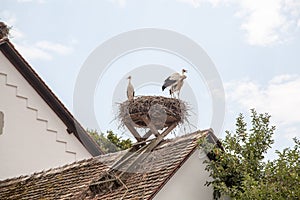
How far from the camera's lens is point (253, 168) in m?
9.30

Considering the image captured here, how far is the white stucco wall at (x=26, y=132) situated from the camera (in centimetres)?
1397

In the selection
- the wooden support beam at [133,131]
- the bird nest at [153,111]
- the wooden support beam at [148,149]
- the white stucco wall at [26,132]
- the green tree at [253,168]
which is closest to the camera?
the green tree at [253,168]

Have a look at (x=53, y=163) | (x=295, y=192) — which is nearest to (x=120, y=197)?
(x=295, y=192)

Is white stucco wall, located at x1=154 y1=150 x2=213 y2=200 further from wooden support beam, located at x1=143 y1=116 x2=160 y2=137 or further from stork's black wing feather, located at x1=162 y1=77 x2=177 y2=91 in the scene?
stork's black wing feather, located at x1=162 y1=77 x2=177 y2=91

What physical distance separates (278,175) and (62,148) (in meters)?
6.96

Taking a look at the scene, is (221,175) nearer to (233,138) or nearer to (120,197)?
(233,138)

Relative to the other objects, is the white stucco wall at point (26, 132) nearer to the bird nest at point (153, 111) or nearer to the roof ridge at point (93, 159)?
the roof ridge at point (93, 159)

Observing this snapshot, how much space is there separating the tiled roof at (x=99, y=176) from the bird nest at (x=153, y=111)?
0.36 metres

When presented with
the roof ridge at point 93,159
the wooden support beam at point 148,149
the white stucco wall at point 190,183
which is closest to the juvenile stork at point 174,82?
the wooden support beam at point 148,149

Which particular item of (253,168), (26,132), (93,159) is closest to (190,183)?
(253,168)

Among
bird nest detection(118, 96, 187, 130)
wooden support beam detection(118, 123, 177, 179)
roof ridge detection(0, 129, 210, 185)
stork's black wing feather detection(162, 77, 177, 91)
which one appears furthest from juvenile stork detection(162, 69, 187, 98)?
roof ridge detection(0, 129, 210, 185)

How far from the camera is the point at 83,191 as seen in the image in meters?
10.2

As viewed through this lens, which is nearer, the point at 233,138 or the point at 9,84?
the point at 233,138

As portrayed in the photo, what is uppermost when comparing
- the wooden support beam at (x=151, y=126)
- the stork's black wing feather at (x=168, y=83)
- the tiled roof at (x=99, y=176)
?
the stork's black wing feather at (x=168, y=83)
